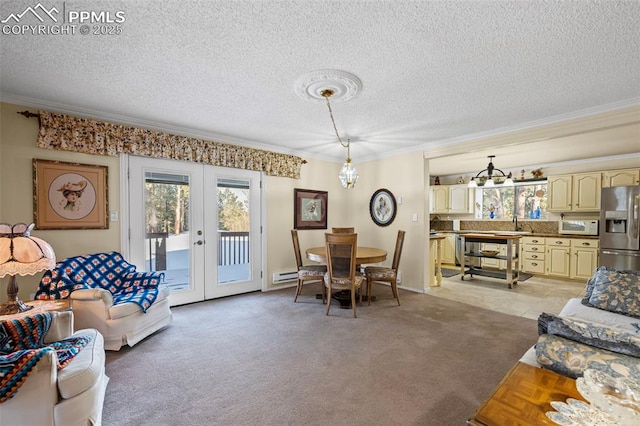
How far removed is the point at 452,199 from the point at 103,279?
739cm

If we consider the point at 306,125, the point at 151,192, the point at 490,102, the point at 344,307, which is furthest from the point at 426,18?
the point at 151,192

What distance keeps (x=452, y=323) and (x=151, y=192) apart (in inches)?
162

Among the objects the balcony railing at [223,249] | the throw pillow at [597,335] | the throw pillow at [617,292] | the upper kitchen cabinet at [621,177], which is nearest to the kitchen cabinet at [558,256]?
the upper kitchen cabinet at [621,177]

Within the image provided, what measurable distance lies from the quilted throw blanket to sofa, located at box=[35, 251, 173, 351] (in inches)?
35.6

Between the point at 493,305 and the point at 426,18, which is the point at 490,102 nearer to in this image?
the point at 426,18

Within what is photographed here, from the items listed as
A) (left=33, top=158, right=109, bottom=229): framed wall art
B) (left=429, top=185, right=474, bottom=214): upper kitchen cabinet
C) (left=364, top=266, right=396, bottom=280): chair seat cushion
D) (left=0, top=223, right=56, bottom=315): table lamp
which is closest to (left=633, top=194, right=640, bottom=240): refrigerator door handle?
(left=429, top=185, right=474, bottom=214): upper kitchen cabinet

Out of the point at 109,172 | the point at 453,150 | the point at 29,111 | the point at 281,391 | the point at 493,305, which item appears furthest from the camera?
the point at 453,150

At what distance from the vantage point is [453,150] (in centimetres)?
431

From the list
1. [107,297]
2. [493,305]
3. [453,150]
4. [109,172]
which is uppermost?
[453,150]

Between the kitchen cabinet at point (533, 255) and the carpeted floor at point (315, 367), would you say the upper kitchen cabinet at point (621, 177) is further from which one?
the carpeted floor at point (315, 367)

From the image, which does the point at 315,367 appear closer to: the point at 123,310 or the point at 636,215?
the point at 123,310

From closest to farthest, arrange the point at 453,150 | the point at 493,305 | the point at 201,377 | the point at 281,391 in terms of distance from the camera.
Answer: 1. the point at 281,391
2. the point at 201,377
3. the point at 493,305
4. the point at 453,150

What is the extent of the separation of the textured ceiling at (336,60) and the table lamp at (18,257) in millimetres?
1365

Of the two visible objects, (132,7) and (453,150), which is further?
(453,150)
